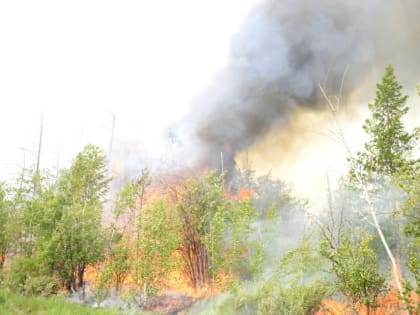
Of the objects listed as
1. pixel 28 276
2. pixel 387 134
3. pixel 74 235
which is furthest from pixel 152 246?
pixel 387 134

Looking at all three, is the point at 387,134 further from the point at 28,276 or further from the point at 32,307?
the point at 32,307

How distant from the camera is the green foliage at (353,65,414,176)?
1876 cm

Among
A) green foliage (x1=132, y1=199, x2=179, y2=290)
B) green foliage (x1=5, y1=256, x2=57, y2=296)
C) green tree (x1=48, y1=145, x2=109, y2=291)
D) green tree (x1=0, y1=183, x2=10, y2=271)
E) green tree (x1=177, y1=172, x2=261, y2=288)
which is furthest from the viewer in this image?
green tree (x1=177, y1=172, x2=261, y2=288)

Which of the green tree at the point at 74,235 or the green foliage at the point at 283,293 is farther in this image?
the green tree at the point at 74,235

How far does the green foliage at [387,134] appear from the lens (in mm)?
18761

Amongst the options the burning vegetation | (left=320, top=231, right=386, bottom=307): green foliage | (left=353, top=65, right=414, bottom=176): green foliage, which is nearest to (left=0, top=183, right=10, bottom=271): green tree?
the burning vegetation

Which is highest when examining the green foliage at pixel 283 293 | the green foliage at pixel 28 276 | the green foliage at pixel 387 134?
the green foliage at pixel 387 134

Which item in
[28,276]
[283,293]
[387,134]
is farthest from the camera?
[387,134]

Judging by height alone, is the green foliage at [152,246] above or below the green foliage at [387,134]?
below

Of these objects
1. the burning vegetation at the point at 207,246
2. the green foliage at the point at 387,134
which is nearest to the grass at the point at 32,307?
the burning vegetation at the point at 207,246

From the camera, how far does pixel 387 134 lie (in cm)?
1920

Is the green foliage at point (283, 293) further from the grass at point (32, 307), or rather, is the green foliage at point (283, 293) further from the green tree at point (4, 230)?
the green tree at point (4, 230)

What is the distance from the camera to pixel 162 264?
13.9 m

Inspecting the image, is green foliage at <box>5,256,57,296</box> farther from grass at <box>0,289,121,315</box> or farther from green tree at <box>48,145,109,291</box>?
grass at <box>0,289,121,315</box>
